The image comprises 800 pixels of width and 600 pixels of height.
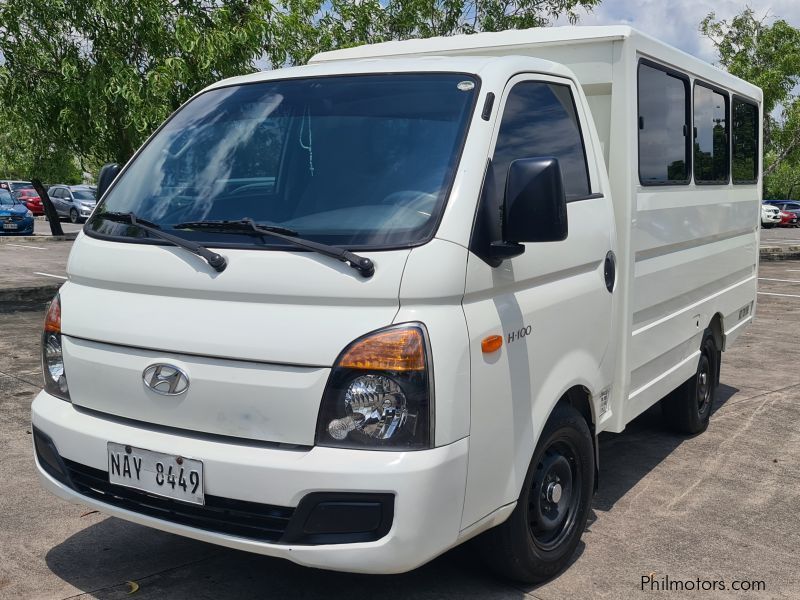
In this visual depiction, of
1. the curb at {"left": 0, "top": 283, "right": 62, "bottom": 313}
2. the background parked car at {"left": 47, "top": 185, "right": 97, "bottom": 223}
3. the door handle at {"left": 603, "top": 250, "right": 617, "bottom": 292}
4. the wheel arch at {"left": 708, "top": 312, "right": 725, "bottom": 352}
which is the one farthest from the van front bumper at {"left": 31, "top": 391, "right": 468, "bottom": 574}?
the background parked car at {"left": 47, "top": 185, "right": 97, "bottom": 223}

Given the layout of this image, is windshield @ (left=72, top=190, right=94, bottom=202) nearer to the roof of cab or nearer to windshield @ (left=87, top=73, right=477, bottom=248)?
the roof of cab

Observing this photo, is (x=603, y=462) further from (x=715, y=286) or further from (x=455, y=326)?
(x=455, y=326)

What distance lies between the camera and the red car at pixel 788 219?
144 feet

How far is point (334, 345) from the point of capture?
2871mm

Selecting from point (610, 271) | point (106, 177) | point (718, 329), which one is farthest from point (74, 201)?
point (610, 271)

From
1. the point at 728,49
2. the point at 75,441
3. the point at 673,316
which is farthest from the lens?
the point at 728,49

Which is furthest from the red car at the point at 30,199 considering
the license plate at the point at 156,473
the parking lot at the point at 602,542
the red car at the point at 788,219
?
the license plate at the point at 156,473

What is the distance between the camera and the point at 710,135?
5.86 meters

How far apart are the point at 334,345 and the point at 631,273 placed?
1.99 metres

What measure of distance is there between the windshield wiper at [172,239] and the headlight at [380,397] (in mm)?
584

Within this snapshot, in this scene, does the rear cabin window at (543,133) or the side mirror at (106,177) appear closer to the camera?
the rear cabin window at (543,133)

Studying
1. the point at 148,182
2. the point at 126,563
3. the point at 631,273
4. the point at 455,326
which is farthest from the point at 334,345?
the point at 631,273

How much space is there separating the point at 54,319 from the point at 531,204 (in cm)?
185

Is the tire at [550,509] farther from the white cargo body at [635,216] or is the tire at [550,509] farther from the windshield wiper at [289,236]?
the windshield wiper at [289,236]
